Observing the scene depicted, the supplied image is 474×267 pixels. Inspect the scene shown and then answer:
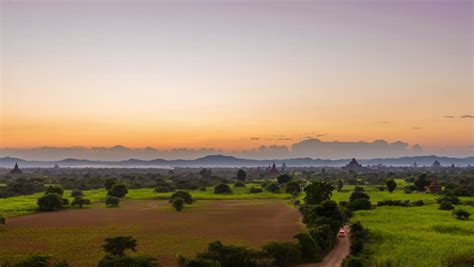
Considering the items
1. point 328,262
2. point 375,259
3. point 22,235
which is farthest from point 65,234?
point 375,259

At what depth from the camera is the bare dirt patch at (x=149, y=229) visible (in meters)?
40.1

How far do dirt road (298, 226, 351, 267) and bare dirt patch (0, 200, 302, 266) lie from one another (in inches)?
233

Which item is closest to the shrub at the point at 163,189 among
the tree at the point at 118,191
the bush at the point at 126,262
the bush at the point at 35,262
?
the tree at the point at 118,191

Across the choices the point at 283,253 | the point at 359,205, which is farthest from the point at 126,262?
the point at 359,205

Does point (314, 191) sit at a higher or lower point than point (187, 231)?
higher

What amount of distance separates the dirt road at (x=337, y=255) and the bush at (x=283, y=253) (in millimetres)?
1100

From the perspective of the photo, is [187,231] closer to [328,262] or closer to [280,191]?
[328,262]

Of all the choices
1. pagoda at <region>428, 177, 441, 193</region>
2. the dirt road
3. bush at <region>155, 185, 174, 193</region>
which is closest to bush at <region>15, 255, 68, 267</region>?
the dirt road

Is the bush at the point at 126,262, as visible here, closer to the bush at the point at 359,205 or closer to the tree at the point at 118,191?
the bush at the point at 359,205

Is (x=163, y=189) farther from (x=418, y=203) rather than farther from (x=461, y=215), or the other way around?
(x=461, y=215)

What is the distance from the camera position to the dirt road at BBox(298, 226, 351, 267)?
35.4m

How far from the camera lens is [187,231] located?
51531 millimetres

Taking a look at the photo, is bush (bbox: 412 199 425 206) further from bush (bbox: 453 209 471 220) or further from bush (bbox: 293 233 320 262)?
bush (bbox: 293 233 320 262)

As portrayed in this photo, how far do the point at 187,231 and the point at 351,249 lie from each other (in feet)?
65.2
